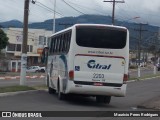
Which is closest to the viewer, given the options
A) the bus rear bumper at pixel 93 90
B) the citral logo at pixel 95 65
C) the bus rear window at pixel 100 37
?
the bus rear bumper at pixel 93 90

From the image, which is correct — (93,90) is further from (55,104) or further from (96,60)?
(55,104)

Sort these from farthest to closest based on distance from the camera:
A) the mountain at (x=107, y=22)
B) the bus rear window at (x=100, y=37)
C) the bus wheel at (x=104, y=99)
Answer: the mountain at (x=107, y=22)
the bus wheel at (x=104, y=99)
the bus rear window at (x=100, y=37)

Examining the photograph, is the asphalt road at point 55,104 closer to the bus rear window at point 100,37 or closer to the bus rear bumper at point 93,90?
the bus rear bumper at point 93,90

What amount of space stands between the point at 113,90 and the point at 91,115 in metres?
4.66

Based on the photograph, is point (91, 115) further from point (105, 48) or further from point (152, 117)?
point (105, 48)

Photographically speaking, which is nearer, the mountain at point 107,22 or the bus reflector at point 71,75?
the bus reflector at point 71,75

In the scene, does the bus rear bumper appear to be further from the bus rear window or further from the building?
the building

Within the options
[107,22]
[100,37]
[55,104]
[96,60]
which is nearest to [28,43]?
[107,22]

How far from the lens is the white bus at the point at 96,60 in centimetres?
2145

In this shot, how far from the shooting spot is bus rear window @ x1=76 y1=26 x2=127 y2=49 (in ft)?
71.2

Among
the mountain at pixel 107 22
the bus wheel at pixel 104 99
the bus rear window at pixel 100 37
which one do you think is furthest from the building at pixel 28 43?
the bus rear window at pixel 100 37

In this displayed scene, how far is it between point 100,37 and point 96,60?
3.23 ft

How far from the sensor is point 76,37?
2164 cm

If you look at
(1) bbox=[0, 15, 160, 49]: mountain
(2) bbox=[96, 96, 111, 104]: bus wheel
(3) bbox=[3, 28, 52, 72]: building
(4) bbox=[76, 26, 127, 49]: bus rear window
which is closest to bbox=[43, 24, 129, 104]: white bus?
(4) bbox=[76, 26, 127, 49]: bus rear window
